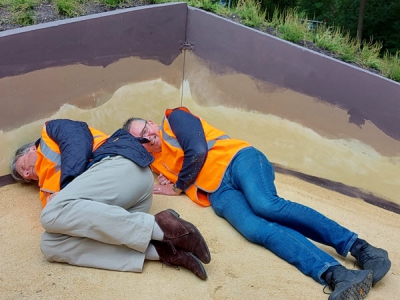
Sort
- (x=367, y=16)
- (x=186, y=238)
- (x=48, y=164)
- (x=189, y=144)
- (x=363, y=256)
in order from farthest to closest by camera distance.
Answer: (x=367, y=16) < (x=189, y=144) < (x=48, y=164) < (x=363, y=256) < (x=186, y=238)

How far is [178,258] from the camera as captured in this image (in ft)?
8.14

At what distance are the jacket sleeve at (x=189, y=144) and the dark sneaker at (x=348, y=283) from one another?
1032 millimetres

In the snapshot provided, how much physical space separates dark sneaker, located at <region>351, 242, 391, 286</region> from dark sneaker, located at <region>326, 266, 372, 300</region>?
98 mm

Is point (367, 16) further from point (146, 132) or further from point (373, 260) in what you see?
point (373, 260)

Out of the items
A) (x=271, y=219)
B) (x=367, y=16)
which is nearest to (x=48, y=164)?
(x=271, y=219)

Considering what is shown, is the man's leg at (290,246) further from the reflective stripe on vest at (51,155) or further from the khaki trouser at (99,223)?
the reflective stripe on vest at (51,155)

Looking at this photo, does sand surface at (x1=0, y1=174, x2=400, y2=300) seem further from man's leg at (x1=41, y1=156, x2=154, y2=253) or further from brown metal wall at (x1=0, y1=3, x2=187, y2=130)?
brown metal wall at (x1=0, y1=3, x2=187, y2=130)

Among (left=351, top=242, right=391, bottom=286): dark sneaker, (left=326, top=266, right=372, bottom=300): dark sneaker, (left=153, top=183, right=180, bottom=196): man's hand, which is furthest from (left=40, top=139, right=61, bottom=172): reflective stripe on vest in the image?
(left=351, top=242, right=391, bottom=286): dark sneaker

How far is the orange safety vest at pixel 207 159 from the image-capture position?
3061 millimetres

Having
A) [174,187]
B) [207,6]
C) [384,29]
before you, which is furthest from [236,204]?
[384,29]

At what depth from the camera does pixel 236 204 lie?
9.59 feet

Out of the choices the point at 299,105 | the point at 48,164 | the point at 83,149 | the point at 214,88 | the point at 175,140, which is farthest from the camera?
the point at 214,88

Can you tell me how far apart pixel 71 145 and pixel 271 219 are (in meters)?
1.20

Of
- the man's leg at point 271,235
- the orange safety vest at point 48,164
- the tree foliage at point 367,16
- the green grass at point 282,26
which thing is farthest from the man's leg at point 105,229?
the tree foliage at point 367,16
